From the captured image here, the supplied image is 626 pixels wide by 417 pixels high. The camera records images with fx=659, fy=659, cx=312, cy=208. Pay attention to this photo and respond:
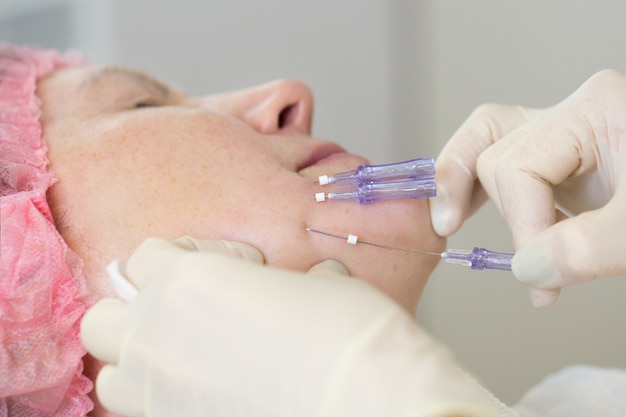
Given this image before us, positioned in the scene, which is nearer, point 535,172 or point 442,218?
point 535,172

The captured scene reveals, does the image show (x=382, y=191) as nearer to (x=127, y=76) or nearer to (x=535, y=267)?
(x=535, y=267)

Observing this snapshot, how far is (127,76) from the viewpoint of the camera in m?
1.29

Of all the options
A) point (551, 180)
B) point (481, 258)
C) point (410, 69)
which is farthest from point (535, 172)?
point (410, 69)

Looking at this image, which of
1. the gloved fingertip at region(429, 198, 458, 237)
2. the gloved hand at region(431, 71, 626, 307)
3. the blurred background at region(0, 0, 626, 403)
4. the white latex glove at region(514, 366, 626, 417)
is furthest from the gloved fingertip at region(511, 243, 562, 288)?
the blurred background at region(0, 0, 626, 403)

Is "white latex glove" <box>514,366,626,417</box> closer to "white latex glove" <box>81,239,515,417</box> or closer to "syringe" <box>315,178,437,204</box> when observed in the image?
"syringe" <box>315,178,437,204</box>

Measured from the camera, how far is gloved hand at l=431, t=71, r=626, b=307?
874mm

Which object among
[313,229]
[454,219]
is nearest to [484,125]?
[454,219]

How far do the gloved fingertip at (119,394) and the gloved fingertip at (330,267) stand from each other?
30 centimetres

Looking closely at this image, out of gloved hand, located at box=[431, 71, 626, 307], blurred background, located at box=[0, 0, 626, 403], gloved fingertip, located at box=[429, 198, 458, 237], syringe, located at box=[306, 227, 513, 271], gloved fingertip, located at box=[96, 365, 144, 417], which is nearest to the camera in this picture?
gloved fingertip, located at box=[96, 365, 144, 417]

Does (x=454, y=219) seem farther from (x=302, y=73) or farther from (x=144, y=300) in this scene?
(x=302, y=73)

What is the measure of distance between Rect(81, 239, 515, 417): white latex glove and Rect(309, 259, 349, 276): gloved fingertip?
0.23 m

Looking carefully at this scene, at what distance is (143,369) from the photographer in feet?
2.42

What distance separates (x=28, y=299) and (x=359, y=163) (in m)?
0.59

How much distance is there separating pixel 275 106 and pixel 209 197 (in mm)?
339
